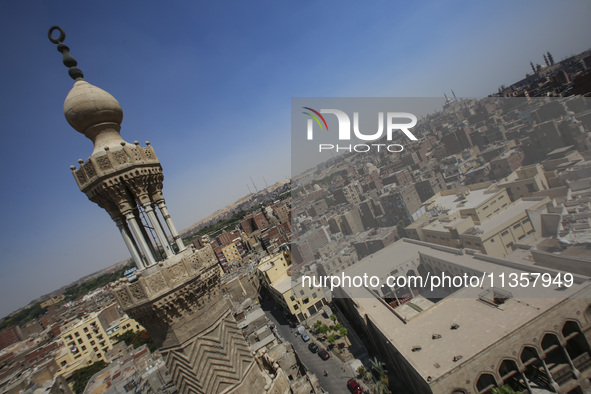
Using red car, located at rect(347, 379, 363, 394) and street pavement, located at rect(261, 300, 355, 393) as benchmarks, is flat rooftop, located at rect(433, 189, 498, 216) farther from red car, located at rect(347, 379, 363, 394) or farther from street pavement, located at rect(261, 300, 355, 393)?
street pavement, located at rect(261, 300, 355, 393)

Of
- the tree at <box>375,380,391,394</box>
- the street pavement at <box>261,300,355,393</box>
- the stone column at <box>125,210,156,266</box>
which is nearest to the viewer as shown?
the stone column at <box>125,210,156,266</box>

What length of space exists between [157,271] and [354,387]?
1118 centimetres

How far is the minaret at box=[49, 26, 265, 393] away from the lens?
10.5 ft

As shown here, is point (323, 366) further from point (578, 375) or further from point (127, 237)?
point (127, 237)

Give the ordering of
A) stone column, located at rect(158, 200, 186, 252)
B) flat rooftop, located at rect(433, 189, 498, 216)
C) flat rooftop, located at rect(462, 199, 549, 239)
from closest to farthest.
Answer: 1. stone column, located at rect(158, 200, 186, 252)
2. flat rooftop, located at rect(462, 199, 549, 239)
3. flat rooftop, located at rect(433, 189, 498, 216)

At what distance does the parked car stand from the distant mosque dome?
14487mm

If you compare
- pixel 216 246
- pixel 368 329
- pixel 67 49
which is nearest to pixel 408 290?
pixel 368 329

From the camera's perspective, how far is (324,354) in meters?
14.5

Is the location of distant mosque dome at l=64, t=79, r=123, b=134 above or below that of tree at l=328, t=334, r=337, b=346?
above

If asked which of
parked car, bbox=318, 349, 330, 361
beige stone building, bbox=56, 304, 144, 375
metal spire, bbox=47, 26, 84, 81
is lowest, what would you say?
parked car, bbox=318, 349, 330, 361

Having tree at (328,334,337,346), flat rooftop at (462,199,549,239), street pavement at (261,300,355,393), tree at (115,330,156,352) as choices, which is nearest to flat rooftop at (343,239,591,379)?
flat rooftop at (462,199,549,239)

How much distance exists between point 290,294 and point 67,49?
17.8 meters

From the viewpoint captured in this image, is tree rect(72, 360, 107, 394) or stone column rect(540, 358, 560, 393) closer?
stone column rect(540, 358, 560, 393)

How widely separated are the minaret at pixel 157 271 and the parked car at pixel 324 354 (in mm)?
12088
